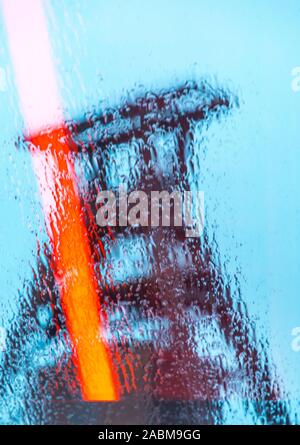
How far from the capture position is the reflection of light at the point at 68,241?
3.15 feet

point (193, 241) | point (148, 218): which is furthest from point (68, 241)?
point (193, 241)

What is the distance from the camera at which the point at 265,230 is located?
3.09ft

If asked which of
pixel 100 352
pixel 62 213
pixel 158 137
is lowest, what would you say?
pixel 100 352

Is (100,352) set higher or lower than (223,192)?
lower

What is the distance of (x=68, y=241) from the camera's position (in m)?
0.98

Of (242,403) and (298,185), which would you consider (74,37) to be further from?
(242,403)

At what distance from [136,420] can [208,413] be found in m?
0.18

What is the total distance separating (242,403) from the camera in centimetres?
96

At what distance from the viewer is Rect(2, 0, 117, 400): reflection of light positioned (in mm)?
960

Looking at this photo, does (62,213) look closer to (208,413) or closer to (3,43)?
(3,43)

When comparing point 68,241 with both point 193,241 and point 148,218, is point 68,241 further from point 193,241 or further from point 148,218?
point 193,241
